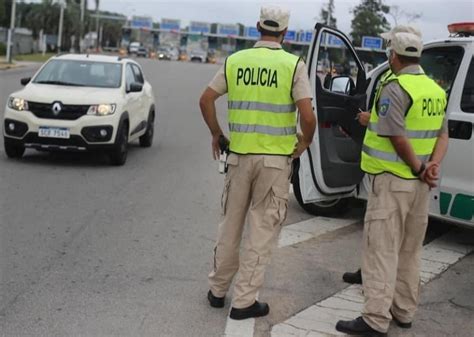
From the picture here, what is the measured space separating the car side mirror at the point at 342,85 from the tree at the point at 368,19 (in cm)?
4577

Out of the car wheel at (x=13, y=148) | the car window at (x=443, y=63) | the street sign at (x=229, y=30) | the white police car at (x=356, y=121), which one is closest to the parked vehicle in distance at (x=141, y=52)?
the street sign at (x=229, y=30)

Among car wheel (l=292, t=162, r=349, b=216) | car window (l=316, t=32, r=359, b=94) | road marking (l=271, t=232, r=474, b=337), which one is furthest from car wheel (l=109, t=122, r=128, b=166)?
road marking (l=271, t=232, r=474, b=337)

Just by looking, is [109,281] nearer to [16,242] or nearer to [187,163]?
[16,242]

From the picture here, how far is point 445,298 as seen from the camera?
5.07m

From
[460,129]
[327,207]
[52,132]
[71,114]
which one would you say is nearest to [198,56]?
[71,114]

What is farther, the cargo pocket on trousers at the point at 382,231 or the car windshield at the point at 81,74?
the car windshield at the point at 81,74

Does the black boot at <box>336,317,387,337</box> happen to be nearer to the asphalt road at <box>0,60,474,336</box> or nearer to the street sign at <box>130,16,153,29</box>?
the asphalt road at <box>0,60,474,336</box>

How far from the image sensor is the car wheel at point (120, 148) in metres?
9.50

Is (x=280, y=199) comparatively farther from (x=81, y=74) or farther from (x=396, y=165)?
(x=81, y=74)

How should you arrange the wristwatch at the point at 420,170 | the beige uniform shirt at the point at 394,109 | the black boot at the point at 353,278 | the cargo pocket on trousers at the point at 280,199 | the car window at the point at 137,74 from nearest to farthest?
the beige uniform shirt at the point at 394,109, the wristwatch at the point at 420,170, the cargo pocket on trousers at the point at 280,199, the black boot at the point at 353,278, the car window at the point at 137,74

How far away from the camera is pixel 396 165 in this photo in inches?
161

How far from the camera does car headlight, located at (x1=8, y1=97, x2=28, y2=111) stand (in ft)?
30.4

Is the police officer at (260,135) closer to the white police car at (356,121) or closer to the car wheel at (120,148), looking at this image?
the white police car at (356,121)

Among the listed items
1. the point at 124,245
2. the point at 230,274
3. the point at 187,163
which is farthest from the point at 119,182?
the point at 230,274
